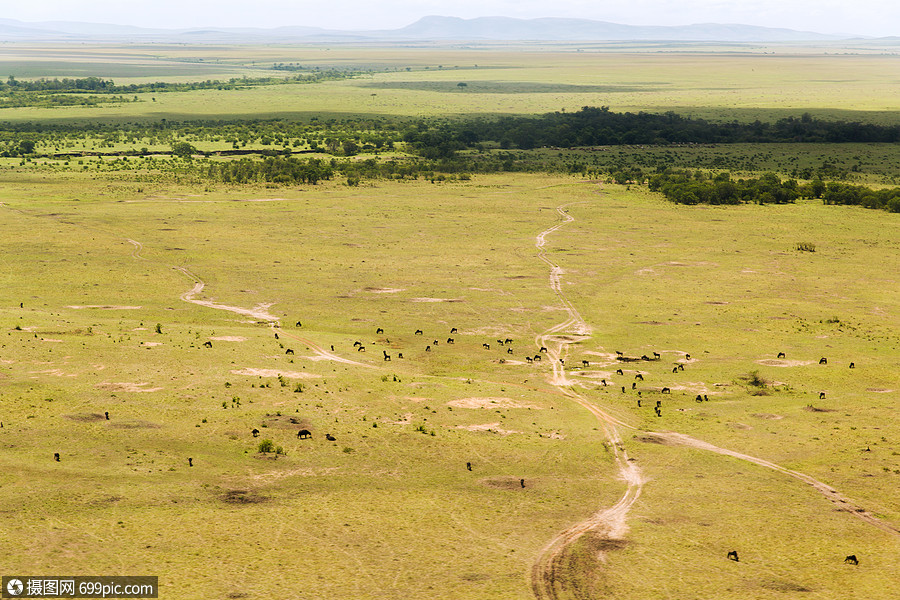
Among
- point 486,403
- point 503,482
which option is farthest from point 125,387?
point 503,482

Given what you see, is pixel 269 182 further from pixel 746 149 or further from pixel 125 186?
pixel 746 149

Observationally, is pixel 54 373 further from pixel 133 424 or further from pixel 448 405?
pixel 448 405

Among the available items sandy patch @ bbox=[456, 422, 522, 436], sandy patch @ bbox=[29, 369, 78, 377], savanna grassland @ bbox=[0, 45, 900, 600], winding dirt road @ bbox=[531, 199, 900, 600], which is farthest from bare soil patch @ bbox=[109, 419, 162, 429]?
winding dirt road @ bbox=[531, 199, 900, 600]

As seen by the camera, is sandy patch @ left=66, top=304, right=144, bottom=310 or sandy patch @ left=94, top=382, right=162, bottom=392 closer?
sandy patch @ left=94, top=382, right=162, bottom=392

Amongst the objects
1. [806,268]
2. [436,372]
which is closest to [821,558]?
[436,372]

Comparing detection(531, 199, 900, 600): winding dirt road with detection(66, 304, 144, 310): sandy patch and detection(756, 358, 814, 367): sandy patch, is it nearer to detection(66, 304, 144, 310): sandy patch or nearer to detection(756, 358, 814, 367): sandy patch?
detection(756, 358, 814, 367): sandy patch
